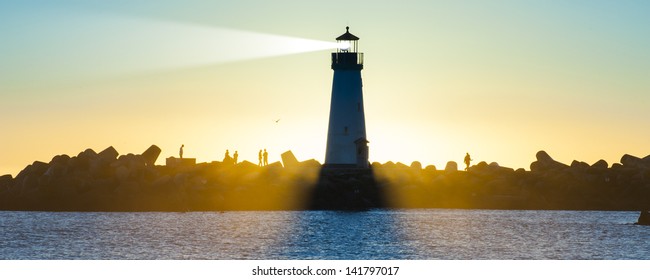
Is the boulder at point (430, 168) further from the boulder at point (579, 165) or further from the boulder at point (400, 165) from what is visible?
the boulder at point (579, 165)

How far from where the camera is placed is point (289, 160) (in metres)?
77.4

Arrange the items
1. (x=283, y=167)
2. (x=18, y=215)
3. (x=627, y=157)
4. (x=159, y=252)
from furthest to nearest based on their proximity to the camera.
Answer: (x=627, y=157), (x=283, y=167), (x=18, y=215), (x=159, y=252)

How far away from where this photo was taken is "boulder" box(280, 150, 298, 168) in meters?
77.2

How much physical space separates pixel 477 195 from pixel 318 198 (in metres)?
10.6

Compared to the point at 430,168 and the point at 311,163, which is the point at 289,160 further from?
the point at 430,168

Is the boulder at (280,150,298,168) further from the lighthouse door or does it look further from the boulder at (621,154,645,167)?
the boulder at (621,154,645,167)

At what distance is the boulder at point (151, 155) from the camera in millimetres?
75938

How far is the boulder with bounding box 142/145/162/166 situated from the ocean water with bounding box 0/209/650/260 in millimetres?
4906

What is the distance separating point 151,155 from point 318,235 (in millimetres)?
22141

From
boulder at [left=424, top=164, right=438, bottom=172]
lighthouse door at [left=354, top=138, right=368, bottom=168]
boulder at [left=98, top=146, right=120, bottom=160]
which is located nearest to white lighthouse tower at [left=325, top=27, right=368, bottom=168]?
lighthouse door at [left=354, top=138, right=368, bottom=168]

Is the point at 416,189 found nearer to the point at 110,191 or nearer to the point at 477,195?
the point at 477,195

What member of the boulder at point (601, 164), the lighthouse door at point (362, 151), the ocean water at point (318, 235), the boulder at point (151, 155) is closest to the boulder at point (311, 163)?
the lighthouse door at point (362, 151)
